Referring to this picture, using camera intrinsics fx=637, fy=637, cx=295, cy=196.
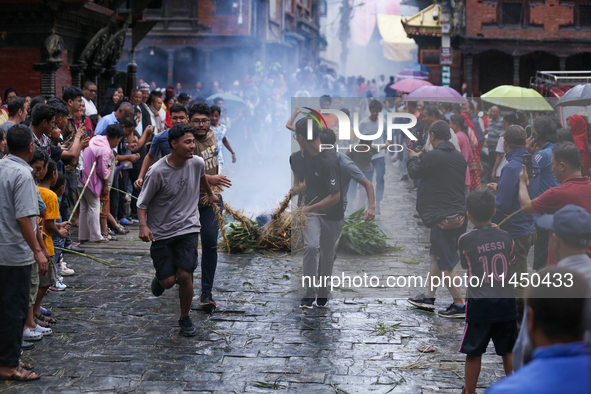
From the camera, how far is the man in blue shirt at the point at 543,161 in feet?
22.4

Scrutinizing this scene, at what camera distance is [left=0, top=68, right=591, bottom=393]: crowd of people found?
Answer: 362 cm

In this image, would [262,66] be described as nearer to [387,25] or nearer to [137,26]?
[137,26]

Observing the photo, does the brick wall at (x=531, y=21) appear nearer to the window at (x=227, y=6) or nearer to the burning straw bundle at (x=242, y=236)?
the window at (x=227, y=6)

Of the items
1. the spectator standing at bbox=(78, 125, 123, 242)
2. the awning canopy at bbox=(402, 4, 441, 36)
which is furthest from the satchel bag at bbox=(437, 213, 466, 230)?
the awning canopy at bbox=(402, 4, 441, 36)

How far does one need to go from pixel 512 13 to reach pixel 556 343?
119 feet

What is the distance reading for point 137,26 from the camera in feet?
58.6

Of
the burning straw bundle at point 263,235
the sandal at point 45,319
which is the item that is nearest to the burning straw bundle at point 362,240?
the burning straw bundle at point 263,235

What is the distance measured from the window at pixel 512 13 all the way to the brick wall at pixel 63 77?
27.3 meters

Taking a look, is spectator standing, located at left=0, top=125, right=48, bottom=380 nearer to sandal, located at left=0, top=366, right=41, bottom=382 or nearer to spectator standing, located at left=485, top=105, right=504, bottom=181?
sandal, located at left=0, top=366, right=41, bottom=382

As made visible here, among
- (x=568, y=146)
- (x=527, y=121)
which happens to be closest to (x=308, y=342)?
(x=568, y=146)

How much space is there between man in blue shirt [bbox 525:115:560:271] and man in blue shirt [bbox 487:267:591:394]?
15.6 ft

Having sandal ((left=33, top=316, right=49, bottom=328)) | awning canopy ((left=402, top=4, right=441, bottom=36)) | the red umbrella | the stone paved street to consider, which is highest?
awning canopy ((left=402, top=4, right=441, bottom=36))

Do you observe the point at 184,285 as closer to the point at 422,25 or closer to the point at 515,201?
the point at 515,201

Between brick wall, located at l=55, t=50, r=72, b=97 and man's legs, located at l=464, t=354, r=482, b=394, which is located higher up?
brick wall, located at l=55, t=50, r=72, b=97
